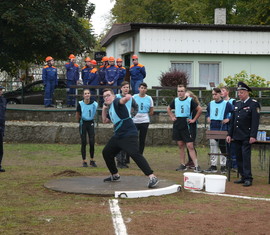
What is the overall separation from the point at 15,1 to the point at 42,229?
64.4 ft

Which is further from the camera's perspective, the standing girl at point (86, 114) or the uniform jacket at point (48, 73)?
the uniform jacket at point (48, 73)

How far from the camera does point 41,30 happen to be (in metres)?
24.7

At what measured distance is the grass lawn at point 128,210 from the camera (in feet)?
24.9

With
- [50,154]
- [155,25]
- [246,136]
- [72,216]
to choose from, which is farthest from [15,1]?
[72,216]

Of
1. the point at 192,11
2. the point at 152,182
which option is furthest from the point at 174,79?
the point at 192,11

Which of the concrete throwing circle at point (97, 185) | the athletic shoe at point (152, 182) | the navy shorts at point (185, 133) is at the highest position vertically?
the navy shorts at point (185, 133)

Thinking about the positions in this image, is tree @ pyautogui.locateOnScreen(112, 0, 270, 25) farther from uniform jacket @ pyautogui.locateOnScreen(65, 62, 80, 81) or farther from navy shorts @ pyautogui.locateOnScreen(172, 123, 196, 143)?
navy shorts @ pyautogui.locateOnScreen(172, 123, 196, 143)

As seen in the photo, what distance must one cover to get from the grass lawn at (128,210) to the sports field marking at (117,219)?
77 millimetres

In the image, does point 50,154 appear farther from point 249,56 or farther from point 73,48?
point 249,56

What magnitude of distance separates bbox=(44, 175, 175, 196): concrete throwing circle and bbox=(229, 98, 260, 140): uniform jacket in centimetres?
192

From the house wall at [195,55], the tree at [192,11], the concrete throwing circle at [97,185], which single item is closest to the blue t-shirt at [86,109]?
the concrete throwing circle at [97,185]

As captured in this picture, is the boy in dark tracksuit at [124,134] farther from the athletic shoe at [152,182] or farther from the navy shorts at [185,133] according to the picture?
the navy shorts at [185,133]

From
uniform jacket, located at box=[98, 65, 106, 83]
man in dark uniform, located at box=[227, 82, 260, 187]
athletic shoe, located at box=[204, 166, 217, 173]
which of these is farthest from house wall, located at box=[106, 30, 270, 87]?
man in dark uniform, located at box=[227, 82, 260, 187]

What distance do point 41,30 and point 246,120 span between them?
14.7 m
